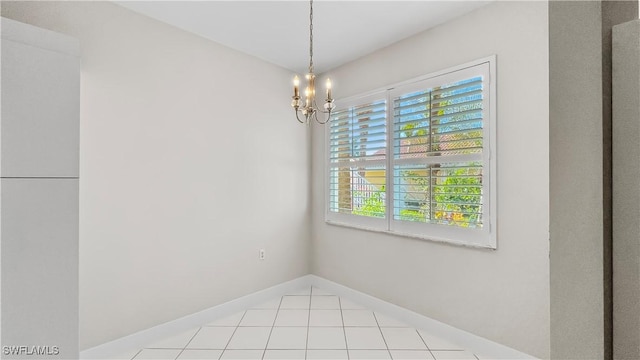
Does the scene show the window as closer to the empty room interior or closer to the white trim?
the empty room interior

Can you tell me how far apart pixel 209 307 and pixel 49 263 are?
1.46 metres

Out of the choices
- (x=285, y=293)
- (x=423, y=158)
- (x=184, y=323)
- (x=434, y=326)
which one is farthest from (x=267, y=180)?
(x=434, y=326)

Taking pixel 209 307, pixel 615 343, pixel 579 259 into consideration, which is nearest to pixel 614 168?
pixel 579 259

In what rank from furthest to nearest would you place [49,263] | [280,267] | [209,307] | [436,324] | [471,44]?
[280,267] → [209,307] → [436,324] → [471,44] → [49,263]

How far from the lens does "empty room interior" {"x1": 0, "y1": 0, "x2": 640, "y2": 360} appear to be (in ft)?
4.92

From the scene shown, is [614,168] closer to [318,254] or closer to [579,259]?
[579,259]

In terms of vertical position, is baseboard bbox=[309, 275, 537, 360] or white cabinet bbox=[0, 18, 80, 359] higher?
white cabinet bbox=[0, 18, 80, 359]

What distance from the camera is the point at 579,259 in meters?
0.55

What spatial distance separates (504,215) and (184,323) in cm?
274

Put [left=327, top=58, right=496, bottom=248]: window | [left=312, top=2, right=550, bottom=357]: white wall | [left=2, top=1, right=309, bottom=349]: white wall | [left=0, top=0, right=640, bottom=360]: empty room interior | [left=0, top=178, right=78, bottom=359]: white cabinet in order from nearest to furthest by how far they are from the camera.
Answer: [left=0, top=178, right=78, bottom=359]: white cabinet < [left=0, top=0, right=640, bottom=360]: empty room interior < [left=312, top=2, right=550, bottom=357]: white wall < [left=2, top=1, right=309, bottom=349]: white wall < [left=327, top=58, right=496, bottom=248]: window

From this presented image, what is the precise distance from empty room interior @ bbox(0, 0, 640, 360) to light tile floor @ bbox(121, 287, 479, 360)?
0.07 feet

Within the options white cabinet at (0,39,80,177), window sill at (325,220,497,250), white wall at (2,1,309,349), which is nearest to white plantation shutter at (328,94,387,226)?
window sill at (325,220,497,250)

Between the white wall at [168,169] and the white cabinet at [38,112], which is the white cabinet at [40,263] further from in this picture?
the white wall at [168,169]

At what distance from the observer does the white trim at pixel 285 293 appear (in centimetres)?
205
